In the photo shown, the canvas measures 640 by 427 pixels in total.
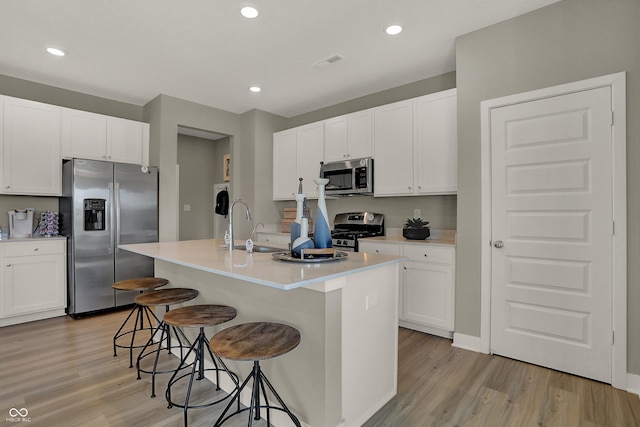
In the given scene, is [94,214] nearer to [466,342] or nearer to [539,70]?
[466,342]

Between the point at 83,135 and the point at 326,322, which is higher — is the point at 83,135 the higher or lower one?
the higher one

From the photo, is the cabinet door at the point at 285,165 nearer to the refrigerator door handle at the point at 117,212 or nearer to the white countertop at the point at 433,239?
the white countertop at the point at 433,239

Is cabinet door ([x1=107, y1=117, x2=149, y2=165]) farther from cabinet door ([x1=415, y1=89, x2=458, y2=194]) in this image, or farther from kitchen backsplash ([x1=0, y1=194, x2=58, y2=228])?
cabinet door ([x1=415, y1=89, x2=458, y2=194])

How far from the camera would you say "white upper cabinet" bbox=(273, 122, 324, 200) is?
4.46m

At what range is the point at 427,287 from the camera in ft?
10.1

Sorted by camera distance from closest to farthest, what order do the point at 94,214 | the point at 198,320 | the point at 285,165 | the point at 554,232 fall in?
the point at 198,320 < the point at 554,232 < the point at 94,214 < the point at 285,165

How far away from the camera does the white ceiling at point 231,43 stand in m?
2.45

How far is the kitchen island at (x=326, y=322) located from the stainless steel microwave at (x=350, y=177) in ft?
6.41

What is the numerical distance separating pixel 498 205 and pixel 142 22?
10.7 feet

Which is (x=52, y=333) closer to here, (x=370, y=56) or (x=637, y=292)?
(x=370, y=56)

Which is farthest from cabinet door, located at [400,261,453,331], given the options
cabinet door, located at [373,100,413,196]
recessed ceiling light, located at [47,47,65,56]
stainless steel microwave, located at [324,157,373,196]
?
recessed ceiling light, located at [47,47,65,56]

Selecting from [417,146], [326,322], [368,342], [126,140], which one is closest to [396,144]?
[417,146]

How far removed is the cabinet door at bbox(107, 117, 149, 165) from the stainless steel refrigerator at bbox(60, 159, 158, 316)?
16.4 inches

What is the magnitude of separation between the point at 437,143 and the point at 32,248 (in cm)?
443
